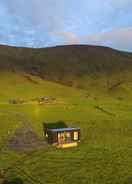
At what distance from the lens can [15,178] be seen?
85.5 ft

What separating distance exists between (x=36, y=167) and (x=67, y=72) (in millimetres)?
142319

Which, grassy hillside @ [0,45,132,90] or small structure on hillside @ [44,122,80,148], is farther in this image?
grassy hillside @ [0,45,132,90]

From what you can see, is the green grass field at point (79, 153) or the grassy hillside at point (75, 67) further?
the grassy hillside at point (75, 67)

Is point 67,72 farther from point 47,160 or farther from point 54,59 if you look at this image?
point 47,160

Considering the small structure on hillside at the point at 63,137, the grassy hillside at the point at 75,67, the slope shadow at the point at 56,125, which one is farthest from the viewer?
the grassy hillside at the point at 75,67

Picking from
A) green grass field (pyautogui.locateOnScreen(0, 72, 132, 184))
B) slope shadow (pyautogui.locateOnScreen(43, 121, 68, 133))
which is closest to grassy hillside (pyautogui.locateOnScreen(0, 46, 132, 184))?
green grass field (pyautogui.locateOnScreen(0, 72, 132, 184))

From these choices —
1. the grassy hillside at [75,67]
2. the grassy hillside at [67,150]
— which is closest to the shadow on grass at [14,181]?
the grassy hillside at [67,150]

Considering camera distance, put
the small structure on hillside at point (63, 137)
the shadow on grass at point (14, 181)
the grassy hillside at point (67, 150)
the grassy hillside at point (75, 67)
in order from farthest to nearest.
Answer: the grassy hillside at point (75, 67)
the small structure on hillside at point (63, 137)
the grassy hillside at point (67, 150)
the shadow on grass at point (14, 181)

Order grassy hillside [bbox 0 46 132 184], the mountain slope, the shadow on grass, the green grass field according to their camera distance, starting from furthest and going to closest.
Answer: the mountain slope, grassy hillside [bbox 0 46 132 184], the green grass field, the shadow on grass

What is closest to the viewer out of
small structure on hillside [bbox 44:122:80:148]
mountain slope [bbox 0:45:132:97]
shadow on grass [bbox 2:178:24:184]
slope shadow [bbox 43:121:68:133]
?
shadow on grass [bbox 2:178:24:184]

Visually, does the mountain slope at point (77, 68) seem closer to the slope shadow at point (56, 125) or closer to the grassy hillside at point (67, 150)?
the grassy hillside at point (67, 150)

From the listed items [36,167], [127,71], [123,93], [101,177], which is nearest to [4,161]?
[36,167]

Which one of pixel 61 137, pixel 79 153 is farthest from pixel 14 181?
pixel 61 137

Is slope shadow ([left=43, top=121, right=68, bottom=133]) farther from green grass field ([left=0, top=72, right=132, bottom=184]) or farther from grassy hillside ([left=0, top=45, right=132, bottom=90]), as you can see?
grassy hillside ([left=0, top=45, right=132, bottom=90])
